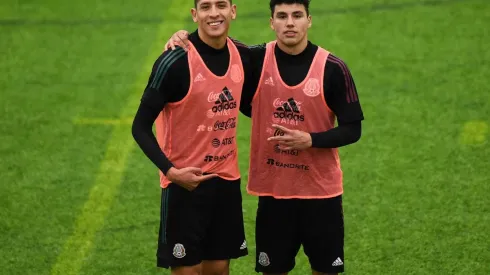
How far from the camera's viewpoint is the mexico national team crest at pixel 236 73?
5.61m

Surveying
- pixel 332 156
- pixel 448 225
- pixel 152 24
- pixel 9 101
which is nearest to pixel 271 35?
pixel 152 24

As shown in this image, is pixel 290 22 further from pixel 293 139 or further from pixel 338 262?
pixel 338 262

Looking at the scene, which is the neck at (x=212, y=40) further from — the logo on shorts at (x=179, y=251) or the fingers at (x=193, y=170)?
the logo on shorts at (x=179, y=251)

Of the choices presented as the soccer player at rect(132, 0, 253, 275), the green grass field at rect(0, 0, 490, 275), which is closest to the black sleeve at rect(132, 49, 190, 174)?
the soccer player at rect(132, 0, 253, 275)

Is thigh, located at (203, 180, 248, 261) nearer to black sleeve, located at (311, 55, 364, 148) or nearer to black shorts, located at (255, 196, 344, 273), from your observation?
black shorts, located at (255, 196, 344, 273)

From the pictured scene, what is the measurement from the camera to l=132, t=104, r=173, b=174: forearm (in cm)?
543

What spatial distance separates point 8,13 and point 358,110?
6.88 m

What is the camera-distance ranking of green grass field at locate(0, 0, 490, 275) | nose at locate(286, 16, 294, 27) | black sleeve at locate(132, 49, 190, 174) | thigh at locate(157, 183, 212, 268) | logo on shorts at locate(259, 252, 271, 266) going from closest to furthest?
black sleeve at locate(132, 49, 190, 174)
nose at locate(286, 16, 294, 27)
thigh at locate(157, 183, 212, 268)
logo on shorts at locate(259, 252, 271, 266)
green grass field at locate(0, 0, 490, 275)

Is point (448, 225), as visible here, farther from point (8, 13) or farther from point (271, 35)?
point (8, 13)

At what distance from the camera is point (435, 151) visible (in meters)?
8.57

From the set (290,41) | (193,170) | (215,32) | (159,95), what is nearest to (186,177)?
(193,170)

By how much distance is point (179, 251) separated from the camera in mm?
5672

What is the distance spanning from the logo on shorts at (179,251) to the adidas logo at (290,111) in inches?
34.3

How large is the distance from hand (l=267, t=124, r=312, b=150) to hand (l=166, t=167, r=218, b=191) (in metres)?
0.43
